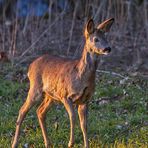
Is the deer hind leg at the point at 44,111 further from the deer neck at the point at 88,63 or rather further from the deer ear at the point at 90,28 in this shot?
the deer ear at the point at 90,28

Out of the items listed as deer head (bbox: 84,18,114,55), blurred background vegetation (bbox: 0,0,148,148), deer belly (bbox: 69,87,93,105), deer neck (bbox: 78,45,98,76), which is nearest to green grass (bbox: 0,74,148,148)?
blurred background vegetation (bbox: 0,0,148,148)

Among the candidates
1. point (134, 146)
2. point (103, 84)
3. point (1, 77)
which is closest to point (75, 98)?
point (134, 146)

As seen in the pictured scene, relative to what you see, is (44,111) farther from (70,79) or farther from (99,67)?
(99,67)

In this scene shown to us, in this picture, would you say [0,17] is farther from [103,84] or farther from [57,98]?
[57,98]

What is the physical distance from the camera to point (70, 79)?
27.9ft

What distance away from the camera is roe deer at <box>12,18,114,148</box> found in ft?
27.3

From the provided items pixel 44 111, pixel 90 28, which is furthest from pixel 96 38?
pixel 44 111

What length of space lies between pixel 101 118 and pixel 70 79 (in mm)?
2199

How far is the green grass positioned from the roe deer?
1.49ft

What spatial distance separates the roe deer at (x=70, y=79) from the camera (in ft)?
27.3

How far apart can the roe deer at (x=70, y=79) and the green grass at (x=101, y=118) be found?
0.45 meters

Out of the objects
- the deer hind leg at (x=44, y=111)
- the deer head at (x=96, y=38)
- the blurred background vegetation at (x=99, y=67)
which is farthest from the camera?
the blurred background vegetation at (x=99, y=67)

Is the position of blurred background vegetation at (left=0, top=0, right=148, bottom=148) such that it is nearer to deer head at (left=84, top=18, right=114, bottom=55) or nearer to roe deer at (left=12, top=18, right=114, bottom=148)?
roe deer at (left=12, top=18, right=114, bottom=148)

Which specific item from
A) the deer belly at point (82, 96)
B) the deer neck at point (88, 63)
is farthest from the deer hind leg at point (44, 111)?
the deer neck at point (88, 63)
